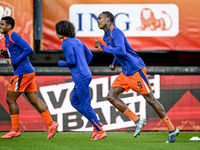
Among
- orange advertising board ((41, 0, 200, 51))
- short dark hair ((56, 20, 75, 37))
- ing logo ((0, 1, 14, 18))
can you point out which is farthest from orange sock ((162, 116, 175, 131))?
ing logo ((0, 1, 14, 18))

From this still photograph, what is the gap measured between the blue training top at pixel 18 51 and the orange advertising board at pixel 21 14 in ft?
6.81

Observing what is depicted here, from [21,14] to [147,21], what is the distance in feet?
8.88

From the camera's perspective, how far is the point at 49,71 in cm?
756

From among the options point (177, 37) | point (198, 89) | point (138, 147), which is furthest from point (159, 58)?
point (138, 147)

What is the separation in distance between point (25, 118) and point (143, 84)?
2.81m

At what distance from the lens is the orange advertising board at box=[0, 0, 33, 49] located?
8.20 m

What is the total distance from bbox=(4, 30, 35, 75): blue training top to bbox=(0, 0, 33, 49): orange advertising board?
6.81ft

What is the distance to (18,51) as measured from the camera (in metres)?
6.11

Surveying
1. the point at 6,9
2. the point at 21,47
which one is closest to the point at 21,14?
the point at 6,9

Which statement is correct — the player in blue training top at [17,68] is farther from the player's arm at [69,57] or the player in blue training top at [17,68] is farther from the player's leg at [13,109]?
the player's arm at [69,57]

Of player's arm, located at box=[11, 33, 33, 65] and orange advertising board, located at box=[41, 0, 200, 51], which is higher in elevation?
orange advertising board, located at box=[41, 0, 200, 51]

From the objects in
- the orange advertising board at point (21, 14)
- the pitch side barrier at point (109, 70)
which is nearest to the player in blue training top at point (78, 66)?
the pitch side barrier at point (109, 70)

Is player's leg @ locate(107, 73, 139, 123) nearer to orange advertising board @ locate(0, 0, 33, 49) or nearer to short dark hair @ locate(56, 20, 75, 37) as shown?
short dark hair @ locate(56, 20, 75, 37)

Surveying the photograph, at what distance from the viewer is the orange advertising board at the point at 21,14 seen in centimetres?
820
